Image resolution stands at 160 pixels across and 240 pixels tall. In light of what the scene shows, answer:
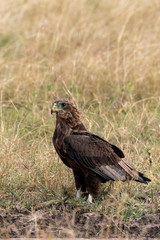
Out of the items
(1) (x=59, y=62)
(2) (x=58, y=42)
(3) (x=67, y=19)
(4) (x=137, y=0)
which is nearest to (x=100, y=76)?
(1) (x=59, y=62)

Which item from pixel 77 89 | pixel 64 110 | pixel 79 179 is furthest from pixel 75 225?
pixel 77 89

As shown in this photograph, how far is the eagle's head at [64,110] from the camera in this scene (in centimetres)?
465

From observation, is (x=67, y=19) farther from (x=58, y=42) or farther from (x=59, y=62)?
(x=59, y=62)

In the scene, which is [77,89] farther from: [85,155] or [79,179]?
[85,155]

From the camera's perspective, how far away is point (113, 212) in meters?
4.41

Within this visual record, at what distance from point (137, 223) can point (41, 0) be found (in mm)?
7641

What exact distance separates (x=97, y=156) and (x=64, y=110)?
Answer: 52 centimetres

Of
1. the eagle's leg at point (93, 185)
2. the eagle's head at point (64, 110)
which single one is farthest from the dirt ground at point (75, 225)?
the eagle's head at point (64, 110)

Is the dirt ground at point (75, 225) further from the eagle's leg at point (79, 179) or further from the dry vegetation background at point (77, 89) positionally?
the eagle's leg at point (79, 179)

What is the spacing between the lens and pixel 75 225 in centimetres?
423

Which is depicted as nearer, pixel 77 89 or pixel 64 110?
pixel 64 110

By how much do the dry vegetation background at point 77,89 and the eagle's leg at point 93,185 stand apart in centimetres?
9

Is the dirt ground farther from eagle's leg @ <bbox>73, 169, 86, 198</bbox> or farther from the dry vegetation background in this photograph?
eagle's leg @ <bbox>73, 169, 86, 198</bbox>

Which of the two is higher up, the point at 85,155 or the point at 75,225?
the point at 85,155
